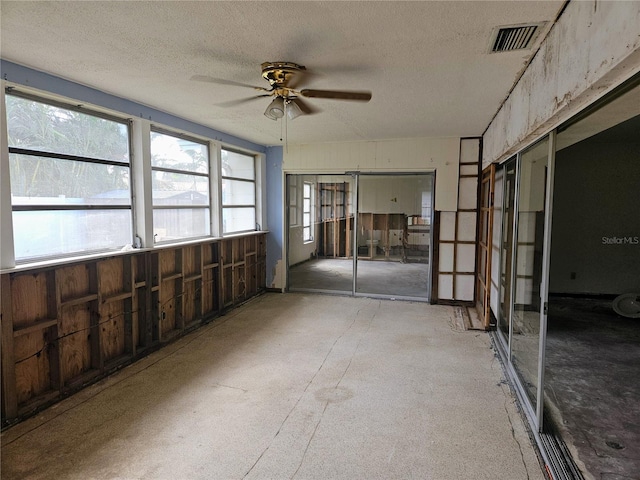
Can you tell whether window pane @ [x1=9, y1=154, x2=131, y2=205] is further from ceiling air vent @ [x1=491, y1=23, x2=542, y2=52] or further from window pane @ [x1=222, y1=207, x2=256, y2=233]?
ceiling air vent @ [x1=491, y1=23, x2=542, y2=52]

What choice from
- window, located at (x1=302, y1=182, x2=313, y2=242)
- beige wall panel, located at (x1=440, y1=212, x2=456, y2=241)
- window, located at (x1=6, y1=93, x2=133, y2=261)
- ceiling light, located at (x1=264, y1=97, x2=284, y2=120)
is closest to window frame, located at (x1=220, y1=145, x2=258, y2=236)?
window, located at (x1=302, y1=182, x2=313, y2=242)

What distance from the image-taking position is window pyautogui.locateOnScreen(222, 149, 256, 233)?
576 centimetres

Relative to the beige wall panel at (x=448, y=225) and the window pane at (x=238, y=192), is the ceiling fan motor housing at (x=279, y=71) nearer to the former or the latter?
the window pane at (x=238, y=192)

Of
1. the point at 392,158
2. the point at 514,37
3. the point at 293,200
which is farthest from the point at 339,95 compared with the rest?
the point at 293,200

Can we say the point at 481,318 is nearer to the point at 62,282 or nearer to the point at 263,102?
the point at 263,102

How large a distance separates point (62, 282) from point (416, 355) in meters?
3.43

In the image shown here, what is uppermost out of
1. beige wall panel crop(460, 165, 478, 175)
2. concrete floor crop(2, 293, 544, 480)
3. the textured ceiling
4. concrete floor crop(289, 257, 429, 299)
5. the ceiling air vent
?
the textured ceiling

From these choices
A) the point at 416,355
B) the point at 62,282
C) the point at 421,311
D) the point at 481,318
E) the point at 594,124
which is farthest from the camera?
the point at 421,311

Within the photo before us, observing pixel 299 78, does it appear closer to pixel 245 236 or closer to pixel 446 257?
pixel 245 236

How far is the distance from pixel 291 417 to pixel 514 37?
3.02m

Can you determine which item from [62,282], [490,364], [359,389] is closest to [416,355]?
[490,364]

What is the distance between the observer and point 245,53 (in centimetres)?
261

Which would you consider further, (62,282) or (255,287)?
(255,287)

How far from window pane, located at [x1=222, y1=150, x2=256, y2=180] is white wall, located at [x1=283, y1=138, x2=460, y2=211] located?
66cm
